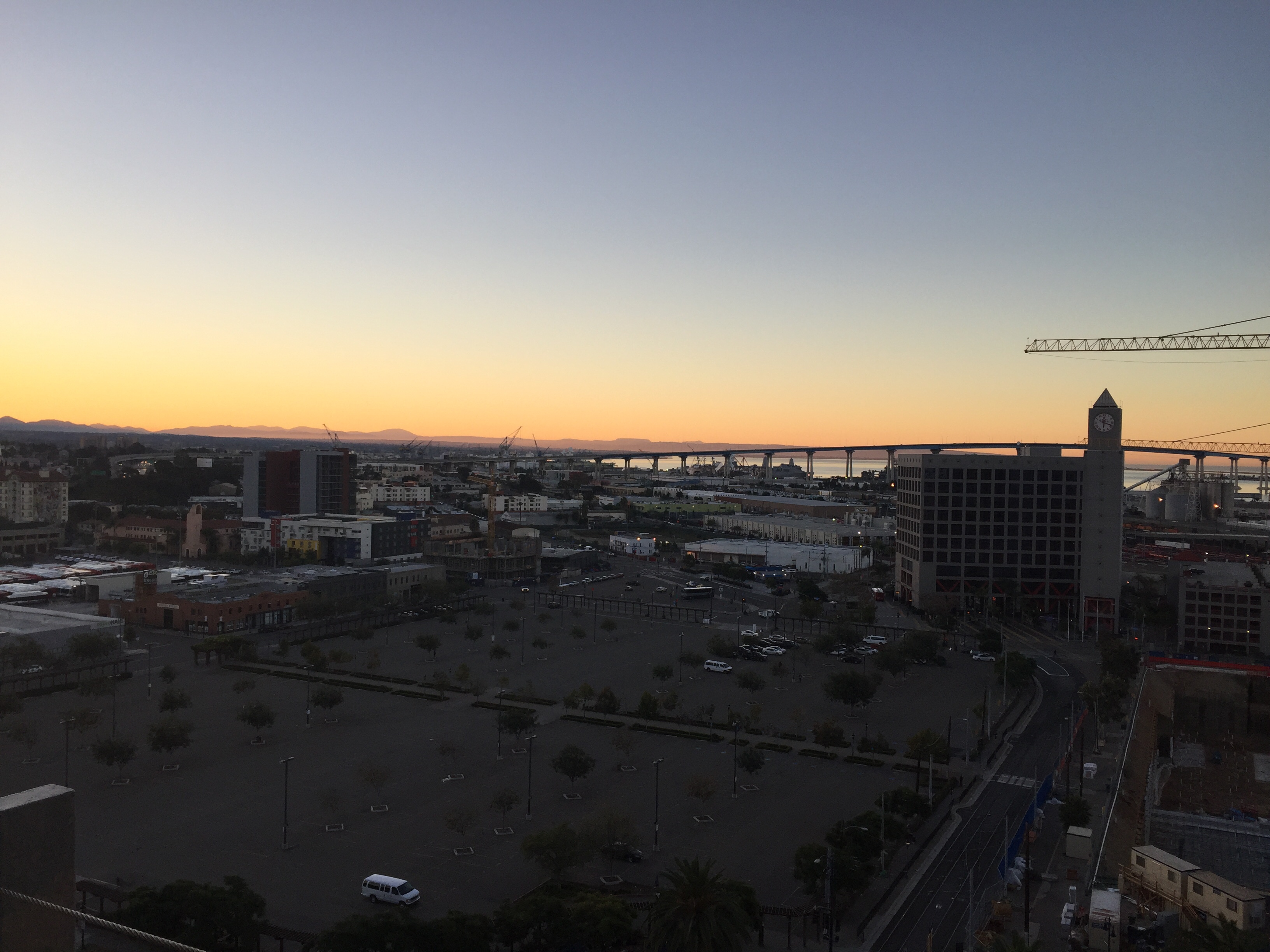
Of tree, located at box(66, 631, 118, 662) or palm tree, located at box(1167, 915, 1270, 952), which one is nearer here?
palm tree, located at box(1167, 915, 1270, 952)

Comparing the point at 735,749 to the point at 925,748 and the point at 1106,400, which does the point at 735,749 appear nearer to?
the point at 925,748

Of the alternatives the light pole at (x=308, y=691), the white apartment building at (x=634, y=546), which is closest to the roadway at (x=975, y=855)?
the light pole at (x=308, y=691)

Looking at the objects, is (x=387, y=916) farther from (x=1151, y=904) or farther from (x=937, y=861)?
(x=1151, y=904)

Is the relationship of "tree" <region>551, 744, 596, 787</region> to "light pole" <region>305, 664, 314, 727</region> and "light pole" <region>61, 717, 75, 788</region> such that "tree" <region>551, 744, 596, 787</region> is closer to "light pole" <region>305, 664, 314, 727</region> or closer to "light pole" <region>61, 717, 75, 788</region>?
"light pole" <region>305, 664, 314, 727</region>

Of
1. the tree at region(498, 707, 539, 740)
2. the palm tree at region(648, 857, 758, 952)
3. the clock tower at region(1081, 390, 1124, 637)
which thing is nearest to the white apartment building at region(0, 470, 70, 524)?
the tree at region(498, 707, 539, 740)

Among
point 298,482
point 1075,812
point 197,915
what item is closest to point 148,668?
point 197,915

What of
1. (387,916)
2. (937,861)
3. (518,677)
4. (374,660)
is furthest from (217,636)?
(937,861)
